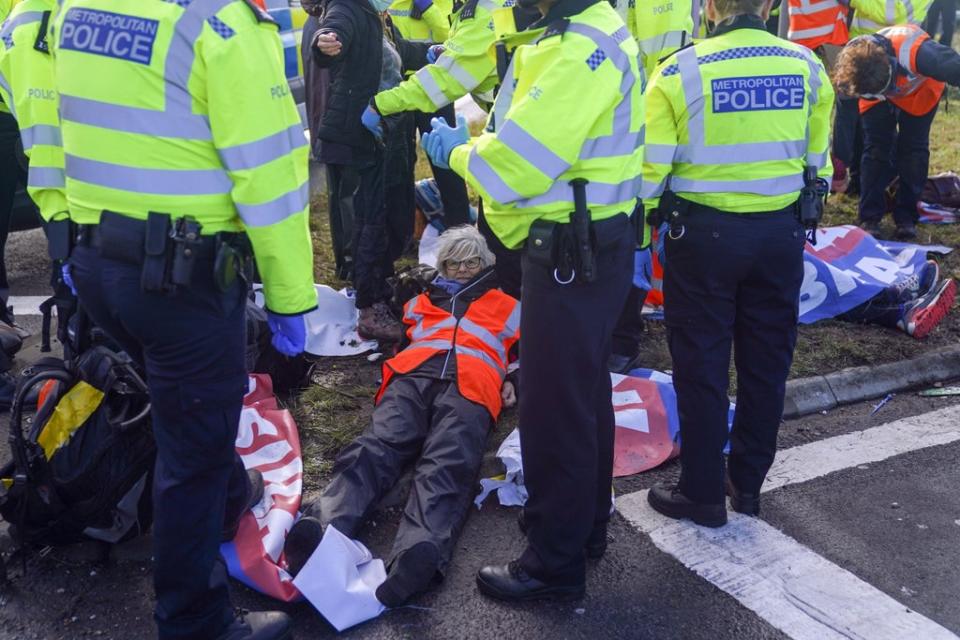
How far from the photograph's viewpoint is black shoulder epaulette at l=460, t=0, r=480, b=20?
4246 mm

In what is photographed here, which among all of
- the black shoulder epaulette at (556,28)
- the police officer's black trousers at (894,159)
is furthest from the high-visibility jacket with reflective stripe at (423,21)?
the black shoulder epaulette at (556,28)

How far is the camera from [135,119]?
2.16m

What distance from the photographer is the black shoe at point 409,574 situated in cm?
288

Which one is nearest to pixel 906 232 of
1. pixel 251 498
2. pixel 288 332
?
pixel 251 498

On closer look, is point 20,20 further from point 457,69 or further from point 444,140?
point 457,69

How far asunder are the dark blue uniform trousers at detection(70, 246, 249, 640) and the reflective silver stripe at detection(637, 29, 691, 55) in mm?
3614

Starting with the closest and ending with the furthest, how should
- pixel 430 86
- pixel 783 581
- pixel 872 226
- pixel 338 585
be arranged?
1. pixel 338 585
2. pixel 783 581
3. pixel 430 86
4. pixel 872 226

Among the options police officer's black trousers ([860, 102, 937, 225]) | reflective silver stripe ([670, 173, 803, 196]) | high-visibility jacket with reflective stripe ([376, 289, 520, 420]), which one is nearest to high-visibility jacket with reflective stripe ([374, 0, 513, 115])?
high-visibility jacket with reflective stripe ([376, 289, 520, 420])

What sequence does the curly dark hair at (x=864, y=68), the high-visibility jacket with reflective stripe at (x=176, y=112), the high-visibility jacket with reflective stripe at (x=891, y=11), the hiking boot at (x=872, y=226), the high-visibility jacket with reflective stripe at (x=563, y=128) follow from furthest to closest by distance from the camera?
1. the hiking boot at (x=872, y=226)
2. the high-visibility jacket with reflective stripe at (x=891, y=11)
3. the curly dark hair at (x=864, y=68)
4. the high-visibility jacket with reflective stripe at (x=563, y=128)
5. the high-visibility jacket with reflective stripe at (x=176, y=112)

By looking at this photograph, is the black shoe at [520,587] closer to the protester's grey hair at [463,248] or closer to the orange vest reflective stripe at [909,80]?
the protester's grey hair at [463,248]

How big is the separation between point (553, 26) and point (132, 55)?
1.10 meters

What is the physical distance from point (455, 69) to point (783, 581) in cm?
265

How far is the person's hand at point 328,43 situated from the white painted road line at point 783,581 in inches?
99.9

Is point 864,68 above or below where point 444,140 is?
below
